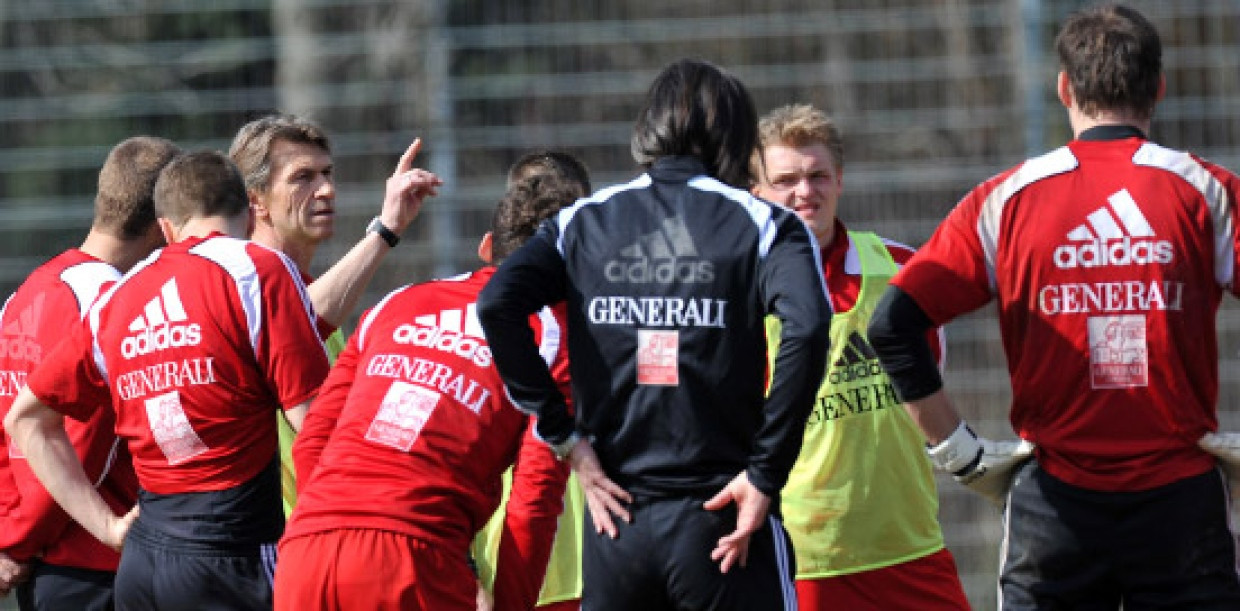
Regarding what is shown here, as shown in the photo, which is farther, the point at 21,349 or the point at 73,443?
the point at 21,349

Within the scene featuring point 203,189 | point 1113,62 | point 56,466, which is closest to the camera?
point 1113,62

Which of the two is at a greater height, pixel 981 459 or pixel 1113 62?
pixel 1113 62

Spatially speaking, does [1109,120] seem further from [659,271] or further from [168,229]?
[168,229]

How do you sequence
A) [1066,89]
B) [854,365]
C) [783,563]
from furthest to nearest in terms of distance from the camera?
[854,365] → [1066,89] → [783,563]

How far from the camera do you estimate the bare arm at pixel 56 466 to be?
5.48 meters

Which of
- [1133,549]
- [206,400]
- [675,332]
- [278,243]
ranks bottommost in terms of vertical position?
[1133,549]

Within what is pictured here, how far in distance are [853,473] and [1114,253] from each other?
1.41 meters

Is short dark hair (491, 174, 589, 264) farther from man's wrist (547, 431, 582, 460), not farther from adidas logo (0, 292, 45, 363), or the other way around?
adidas logo (0, 292, 45, 363)

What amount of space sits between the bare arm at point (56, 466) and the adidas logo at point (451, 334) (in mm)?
1236

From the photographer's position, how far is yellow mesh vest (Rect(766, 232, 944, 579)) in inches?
223

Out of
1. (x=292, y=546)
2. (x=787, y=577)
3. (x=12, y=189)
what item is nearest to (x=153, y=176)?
(x=292, y=546)

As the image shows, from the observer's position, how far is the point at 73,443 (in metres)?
5.82

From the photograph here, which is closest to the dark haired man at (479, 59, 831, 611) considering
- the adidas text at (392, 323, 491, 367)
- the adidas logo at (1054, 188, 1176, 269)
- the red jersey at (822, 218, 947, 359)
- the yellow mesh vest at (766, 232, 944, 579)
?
the adidas text at (392, 323, 491, 367)

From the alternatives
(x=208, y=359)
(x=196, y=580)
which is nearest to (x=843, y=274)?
(x=208, y=359)
